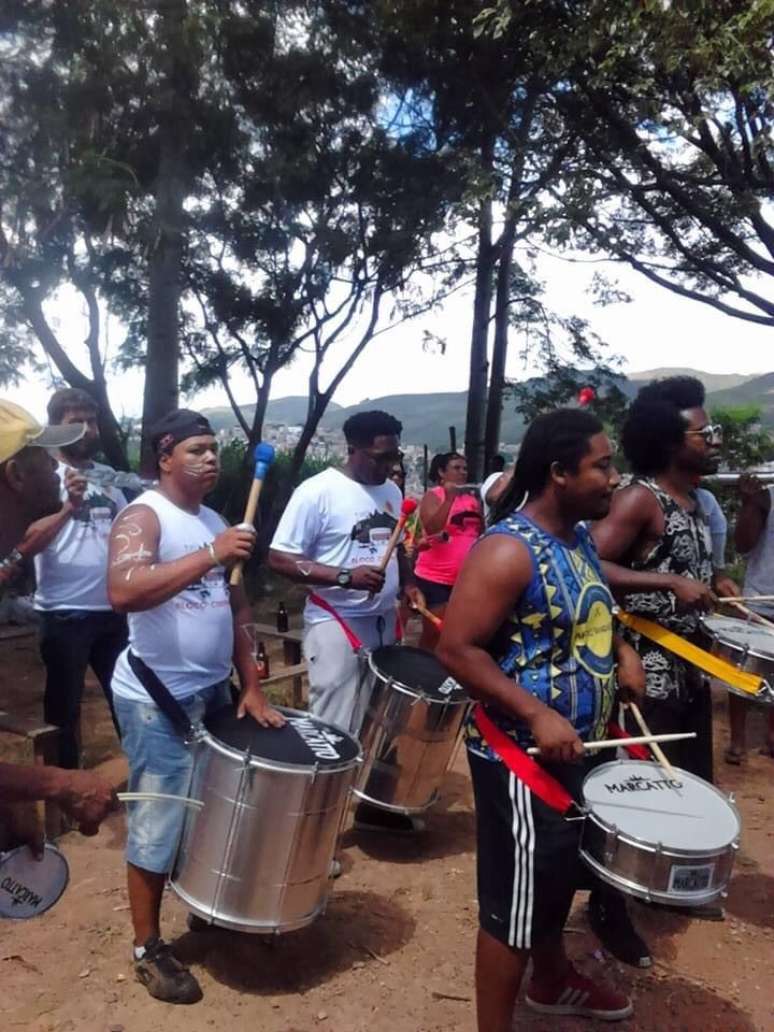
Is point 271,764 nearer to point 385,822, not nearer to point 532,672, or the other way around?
point 532,672

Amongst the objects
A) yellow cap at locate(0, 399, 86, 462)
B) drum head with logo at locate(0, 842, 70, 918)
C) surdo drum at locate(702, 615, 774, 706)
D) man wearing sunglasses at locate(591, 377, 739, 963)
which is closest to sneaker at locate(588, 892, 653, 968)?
man wearing sunglasses at locate(591, 377, 739, 963)

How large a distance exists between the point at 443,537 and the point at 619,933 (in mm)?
3738

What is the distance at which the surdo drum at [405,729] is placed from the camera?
396 cm

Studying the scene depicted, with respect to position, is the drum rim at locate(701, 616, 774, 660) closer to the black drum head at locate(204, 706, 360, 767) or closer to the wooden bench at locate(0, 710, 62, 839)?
the black drum head at locate(204, 706, 360, 767)

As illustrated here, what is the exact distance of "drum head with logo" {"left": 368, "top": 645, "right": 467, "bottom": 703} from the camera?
13.0 ft

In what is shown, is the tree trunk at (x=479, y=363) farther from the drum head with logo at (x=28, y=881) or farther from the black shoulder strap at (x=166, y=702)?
the drum head with logo at (x=28, y=881)

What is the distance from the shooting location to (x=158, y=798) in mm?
2895

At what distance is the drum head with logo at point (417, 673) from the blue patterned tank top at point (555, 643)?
1419 millimetres

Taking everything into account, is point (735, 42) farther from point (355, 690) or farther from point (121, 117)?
point (121, 117)

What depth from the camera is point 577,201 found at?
7965mm

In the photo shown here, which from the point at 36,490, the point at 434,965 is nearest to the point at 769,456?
the point at 434,965

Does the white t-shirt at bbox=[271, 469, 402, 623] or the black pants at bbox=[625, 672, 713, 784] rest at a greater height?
the white t-shirt at bbox=[271, 469, 402, 623]

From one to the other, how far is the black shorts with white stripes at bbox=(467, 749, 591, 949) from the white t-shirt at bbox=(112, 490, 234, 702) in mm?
A: 1066

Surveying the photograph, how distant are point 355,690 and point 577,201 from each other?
5.42m
